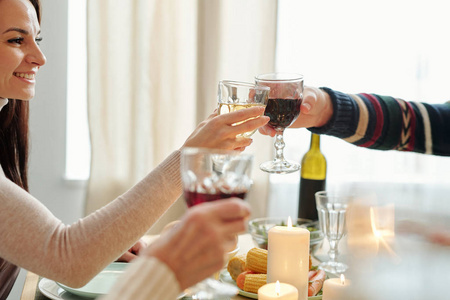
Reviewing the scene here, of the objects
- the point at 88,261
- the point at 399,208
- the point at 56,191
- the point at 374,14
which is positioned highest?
the point at 374,14

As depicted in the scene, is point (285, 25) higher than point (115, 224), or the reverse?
point (285, 25)

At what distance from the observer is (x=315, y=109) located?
5.34 feet

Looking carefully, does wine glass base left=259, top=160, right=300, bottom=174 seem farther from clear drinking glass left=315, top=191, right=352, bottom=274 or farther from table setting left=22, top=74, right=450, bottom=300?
clear drinking glass left=315, top=191, right=352, bottom=274

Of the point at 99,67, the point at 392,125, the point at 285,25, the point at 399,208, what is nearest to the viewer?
the point at 399,208

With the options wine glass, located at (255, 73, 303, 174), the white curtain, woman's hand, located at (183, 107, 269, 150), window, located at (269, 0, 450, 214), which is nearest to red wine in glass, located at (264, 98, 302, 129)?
wine glass, located at (255, 73, 303, 174)

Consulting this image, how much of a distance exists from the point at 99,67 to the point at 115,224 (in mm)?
1782

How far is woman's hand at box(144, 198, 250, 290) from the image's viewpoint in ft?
2.03

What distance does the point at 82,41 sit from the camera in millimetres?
2920

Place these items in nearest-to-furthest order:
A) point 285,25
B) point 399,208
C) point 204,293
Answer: point 204,293, point 399,208, point 285,25

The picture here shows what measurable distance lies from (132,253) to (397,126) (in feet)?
2.89

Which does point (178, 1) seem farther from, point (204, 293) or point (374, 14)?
point (204, 293)

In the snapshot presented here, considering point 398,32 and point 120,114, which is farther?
point 398,32

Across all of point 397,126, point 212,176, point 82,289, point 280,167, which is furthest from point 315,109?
point 212,176

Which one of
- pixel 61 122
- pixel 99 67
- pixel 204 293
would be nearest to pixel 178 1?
pixel 99 67
